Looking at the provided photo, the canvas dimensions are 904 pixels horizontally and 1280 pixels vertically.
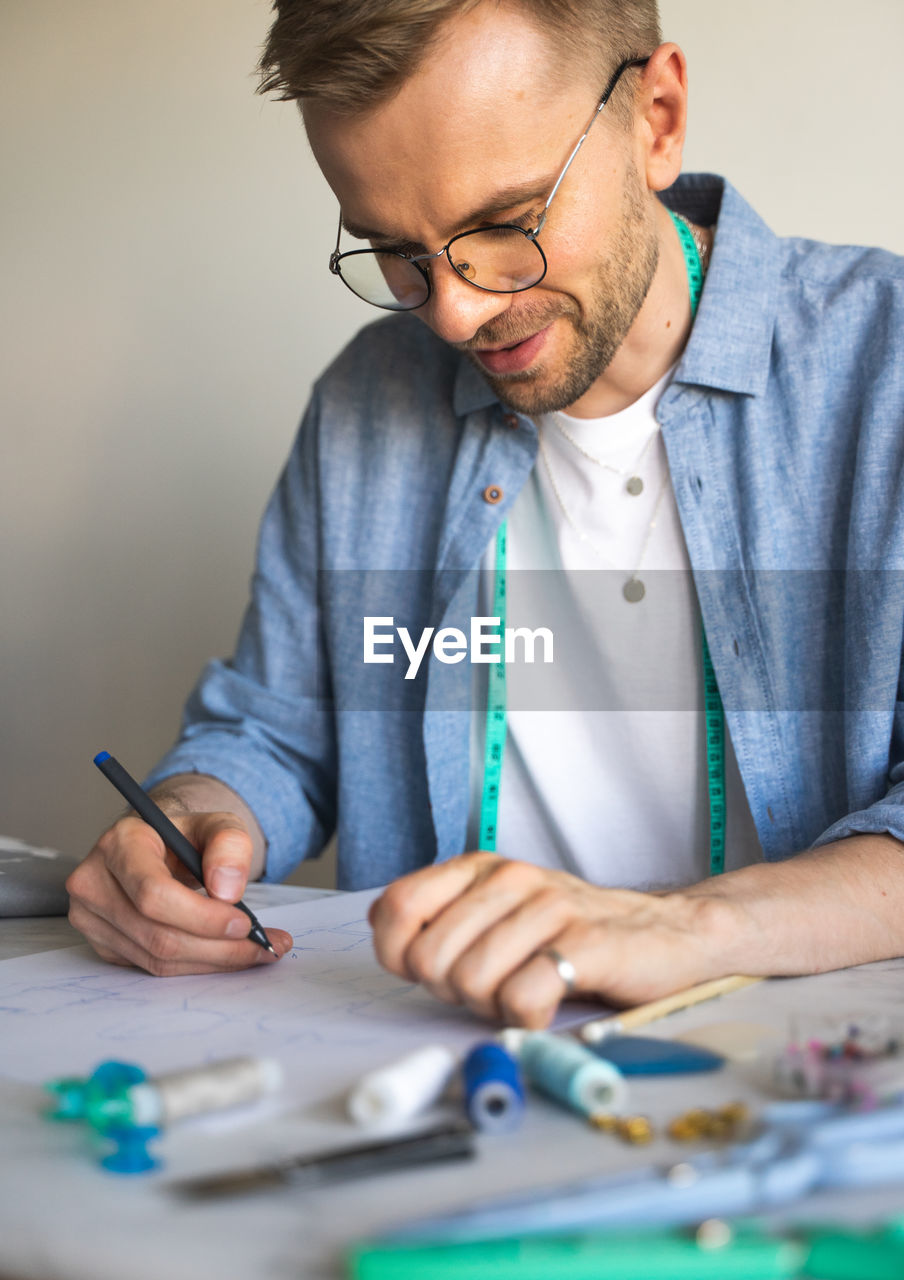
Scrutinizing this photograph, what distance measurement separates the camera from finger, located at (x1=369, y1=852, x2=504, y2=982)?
2.57ft

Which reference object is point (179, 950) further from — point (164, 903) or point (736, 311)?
point (736, 311)

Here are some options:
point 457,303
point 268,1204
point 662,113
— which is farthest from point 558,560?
point 268,1204

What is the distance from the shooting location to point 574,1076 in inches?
25.0

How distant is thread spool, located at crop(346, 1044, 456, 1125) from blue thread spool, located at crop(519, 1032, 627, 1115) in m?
0.06

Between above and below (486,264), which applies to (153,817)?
below

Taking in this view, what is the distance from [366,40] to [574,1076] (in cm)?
95

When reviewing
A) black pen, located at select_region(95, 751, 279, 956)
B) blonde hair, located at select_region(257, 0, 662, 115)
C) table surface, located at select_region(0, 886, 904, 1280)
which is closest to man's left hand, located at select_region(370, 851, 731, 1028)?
table surface, located at select_region(0, 886, 904, 1280)

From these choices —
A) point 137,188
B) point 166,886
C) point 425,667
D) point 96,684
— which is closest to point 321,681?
point 425,667

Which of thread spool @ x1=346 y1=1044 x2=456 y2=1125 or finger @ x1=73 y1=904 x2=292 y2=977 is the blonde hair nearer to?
finger @ x1=73 y1=904 x2=292 y2=977

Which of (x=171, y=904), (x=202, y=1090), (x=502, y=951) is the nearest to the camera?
(x=202, y=1090)

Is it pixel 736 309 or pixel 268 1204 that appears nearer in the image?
pixel 268 1204

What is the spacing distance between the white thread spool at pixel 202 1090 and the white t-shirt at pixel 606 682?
3.03ft

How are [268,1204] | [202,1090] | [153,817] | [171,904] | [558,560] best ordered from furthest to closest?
[558,560]
[153,817]
[171,904]
[202,1090]
[268,1204]

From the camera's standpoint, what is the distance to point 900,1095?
1.99 ft
